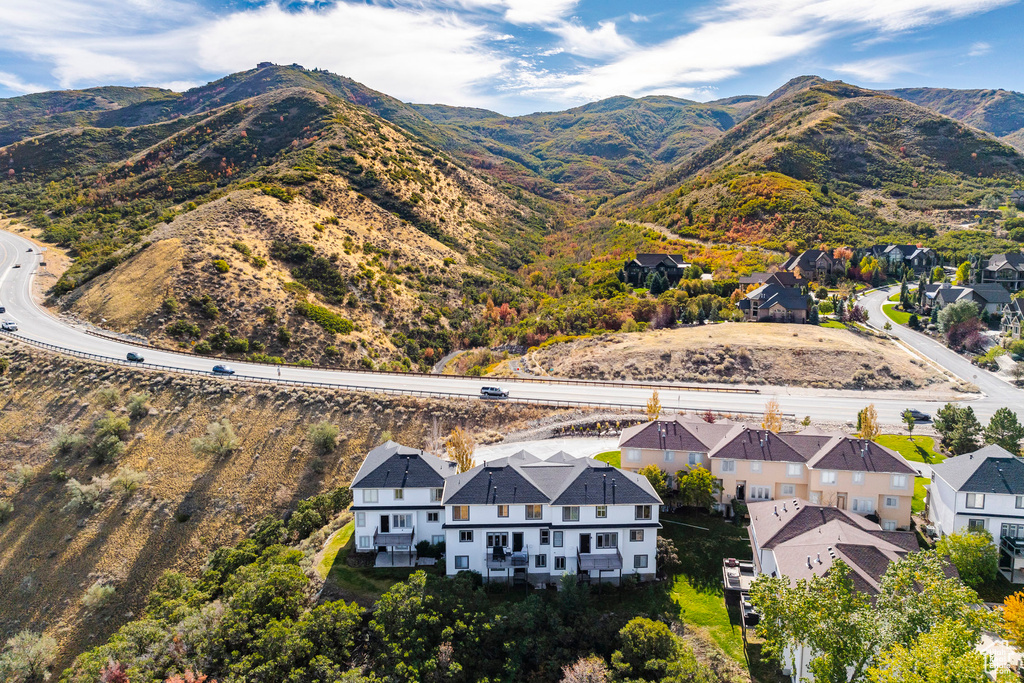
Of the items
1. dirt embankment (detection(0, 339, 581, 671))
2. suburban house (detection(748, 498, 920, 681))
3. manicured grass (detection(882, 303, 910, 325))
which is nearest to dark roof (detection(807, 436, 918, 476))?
suburban house (detection(748, 498, 920, 681))

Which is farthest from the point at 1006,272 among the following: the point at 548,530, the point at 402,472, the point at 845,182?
the point at 402,472

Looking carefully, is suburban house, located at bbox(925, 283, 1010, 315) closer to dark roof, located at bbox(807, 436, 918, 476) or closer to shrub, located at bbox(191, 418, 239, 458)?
dark roof, located at bbox(807, 436, 918, 476)

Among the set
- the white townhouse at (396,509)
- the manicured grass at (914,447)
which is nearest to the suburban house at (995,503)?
the manicured grass at (914,447)

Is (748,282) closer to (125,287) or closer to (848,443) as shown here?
(848,443)

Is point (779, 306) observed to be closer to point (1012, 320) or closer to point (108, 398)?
point (1012, 320)

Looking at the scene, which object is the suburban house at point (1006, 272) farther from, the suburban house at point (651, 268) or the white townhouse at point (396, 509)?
the white townhouse at point (396, 509)

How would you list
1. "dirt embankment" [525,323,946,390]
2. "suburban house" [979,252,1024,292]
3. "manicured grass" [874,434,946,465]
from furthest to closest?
"suburban house" [979,252,1024,292] → "dirt embankment" [525,323,946,390] → "manicured grass" [874,434,946,465]

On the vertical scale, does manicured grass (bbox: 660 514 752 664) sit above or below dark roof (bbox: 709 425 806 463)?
below
